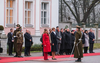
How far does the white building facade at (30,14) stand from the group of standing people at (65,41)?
237 inches

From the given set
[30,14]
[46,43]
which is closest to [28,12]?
[30,14]

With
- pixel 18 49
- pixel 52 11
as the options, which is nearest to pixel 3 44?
pixel 18 49

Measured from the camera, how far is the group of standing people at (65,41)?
16859mm

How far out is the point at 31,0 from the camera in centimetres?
2756

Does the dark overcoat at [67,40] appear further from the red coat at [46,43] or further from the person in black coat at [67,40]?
the red coat at [46,43]

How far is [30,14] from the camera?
2777 centimetres

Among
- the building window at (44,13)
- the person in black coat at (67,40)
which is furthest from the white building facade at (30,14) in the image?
the person in black coat at (67,40)

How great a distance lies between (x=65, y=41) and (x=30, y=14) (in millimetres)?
7195

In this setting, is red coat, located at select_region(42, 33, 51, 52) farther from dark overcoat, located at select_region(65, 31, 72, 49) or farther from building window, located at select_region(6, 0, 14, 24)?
building window, located at select_region(6, 0, 14, 24)

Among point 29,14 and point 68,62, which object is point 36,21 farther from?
point 68,62

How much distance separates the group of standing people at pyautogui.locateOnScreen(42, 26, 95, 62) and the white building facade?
6.02m

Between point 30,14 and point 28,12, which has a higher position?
point 28,12

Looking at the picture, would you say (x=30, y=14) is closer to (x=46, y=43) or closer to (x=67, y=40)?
(x=67, y=40)

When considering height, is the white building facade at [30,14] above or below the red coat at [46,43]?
above
